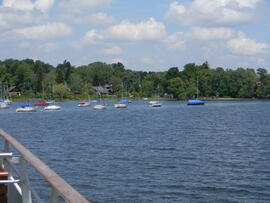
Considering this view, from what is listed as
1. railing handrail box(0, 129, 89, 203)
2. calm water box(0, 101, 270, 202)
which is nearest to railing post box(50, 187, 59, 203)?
railing handrail box(0, 129, 89, 203)

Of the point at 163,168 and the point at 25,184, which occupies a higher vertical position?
the point at 25,184

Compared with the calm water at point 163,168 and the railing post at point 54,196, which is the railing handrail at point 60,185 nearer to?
the railing post at point 54,196

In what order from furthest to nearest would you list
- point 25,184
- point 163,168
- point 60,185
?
point 163,168
point 25,184
point 60,185

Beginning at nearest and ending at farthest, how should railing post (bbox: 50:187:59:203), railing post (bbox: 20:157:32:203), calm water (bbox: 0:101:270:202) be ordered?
railing post (bbox: 50:187:59:203) → railing post (bbox: 20:157:32:203) → calm water (bbox: 0:101:270:202)

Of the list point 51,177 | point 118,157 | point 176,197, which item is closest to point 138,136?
point 118,157

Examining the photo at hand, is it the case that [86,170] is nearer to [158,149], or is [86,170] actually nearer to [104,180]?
[104,180]

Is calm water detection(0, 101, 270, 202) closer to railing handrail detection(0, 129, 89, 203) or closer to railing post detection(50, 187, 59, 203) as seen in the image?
railing handrail detection(0, 129, 89, 203)

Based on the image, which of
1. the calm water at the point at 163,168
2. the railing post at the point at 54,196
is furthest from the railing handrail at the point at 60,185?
the calm water at the point at 163,168

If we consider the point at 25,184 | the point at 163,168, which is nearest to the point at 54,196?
the point at 25,184

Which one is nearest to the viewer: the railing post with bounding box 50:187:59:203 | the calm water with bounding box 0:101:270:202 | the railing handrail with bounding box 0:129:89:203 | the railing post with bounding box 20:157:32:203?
the railing handrail with bounding box 0:129:89:203

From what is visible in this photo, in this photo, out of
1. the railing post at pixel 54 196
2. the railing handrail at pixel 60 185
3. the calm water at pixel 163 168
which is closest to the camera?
the railing handrail at pixel 60 185

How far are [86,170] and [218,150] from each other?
582 inches

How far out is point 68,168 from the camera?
29031 mm

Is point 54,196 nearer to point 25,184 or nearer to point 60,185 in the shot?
point 60,185
